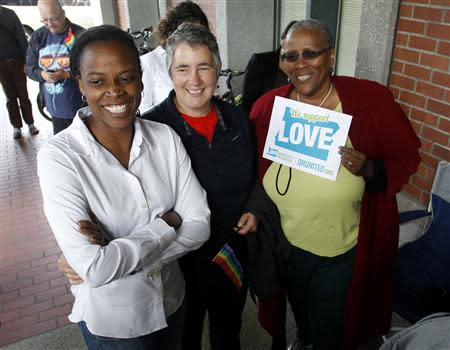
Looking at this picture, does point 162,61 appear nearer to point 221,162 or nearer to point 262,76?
point 262,76

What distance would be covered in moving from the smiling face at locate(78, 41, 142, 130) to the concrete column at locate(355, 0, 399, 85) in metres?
2.29

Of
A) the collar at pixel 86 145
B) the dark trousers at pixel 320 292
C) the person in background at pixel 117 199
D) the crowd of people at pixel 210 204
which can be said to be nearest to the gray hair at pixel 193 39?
the crowd of people at pixel 210 204

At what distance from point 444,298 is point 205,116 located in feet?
5.48

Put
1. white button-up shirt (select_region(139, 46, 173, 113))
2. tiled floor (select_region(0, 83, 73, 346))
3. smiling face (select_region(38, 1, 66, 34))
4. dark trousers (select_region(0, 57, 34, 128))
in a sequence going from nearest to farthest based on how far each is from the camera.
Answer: tiled floor (select_region(0, 83, 73, 346)) < white button-up shirt (select_region(139, 46, 173, 113)) < smiling face (select_region(38, 1, 66, 34)) < dark trousers (select_region(0, 57, 34, 128))

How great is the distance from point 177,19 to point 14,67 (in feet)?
16.2

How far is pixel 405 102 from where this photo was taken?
3213 mm

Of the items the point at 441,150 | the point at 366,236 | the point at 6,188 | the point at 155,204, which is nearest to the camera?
→ the point at 155,204

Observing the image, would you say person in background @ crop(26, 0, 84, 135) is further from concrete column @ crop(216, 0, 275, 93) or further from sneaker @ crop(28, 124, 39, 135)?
sneaker @ crop(28, 124, 39, 135)

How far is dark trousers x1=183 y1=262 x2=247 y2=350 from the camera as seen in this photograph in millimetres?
2168

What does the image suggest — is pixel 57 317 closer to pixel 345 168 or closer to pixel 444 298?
pixel 345 168

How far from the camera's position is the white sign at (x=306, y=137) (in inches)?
78.0

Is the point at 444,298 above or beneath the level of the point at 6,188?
above

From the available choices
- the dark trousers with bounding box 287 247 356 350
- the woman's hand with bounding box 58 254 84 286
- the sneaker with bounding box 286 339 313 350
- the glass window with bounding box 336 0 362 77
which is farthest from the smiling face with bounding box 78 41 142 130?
the glass window with bounding box 336 0 362 77

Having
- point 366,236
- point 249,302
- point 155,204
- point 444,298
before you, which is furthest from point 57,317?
point 444,298
